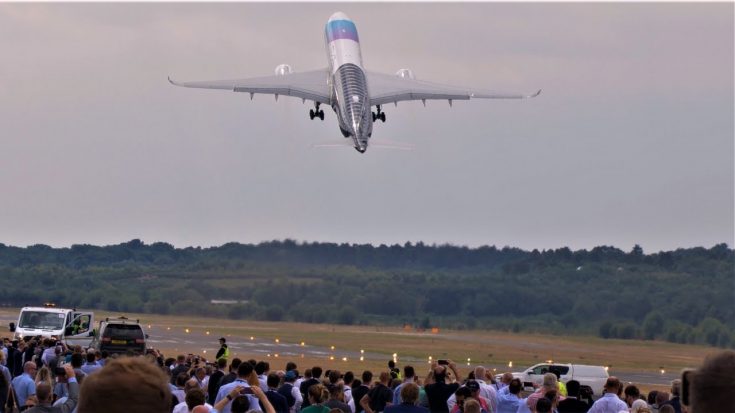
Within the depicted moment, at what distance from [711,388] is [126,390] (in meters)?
2.29

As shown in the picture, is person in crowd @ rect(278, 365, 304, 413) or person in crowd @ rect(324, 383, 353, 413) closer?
person in crowd @ rect(324, 383, 353, 413)

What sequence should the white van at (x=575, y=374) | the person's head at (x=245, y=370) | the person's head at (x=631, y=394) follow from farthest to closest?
the white van at (x=575, y=374), the person's head at (x=631, y=394), the person's head at (x=245, y=370)

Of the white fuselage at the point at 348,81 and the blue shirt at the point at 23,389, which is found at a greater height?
the white fuselage at the point at 348,81

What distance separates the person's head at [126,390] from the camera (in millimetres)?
5305

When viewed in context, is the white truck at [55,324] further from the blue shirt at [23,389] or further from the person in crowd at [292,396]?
the person in crowd at [292,396]

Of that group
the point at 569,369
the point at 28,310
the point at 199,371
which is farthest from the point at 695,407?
the point at 28,310

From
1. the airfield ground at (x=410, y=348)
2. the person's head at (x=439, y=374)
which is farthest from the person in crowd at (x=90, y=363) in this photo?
the airfield ground at (x=410, y=348)

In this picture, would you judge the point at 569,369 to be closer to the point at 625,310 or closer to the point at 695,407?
the point at 625,310

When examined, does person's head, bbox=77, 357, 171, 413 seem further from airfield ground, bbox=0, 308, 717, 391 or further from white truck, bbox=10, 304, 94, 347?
white truck, bbox=10, 304, 94, 347

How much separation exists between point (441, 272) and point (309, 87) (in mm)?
33055

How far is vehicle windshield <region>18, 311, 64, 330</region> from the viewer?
208ft

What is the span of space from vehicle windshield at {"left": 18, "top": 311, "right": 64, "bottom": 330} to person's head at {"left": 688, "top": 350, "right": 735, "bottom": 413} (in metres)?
59.6

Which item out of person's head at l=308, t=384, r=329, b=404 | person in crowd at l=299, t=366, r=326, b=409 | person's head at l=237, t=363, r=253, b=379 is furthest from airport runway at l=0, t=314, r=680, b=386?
person's head at l=237, t=363, r=253, b=379

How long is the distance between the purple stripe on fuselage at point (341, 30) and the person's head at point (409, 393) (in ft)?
194
